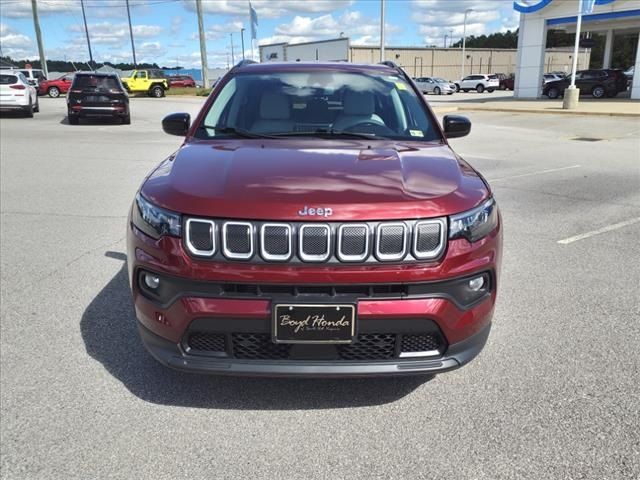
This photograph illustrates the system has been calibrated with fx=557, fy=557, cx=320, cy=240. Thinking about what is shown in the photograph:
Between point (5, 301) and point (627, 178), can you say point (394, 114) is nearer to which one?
point (5, 301)

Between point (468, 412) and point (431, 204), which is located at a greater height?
point (431, 204)

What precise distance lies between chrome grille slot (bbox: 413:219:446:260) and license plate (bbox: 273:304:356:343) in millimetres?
382

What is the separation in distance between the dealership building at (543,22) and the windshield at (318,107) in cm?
2755

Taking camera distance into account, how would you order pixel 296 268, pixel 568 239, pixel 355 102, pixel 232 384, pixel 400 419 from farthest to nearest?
pixel 568 239 → pixel 355 102 → pixel 232 384 → pixel 400 419 → pixel 296 268

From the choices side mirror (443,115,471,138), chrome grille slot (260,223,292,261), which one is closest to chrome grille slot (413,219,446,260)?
chrome grille slot (260,223,292,261)

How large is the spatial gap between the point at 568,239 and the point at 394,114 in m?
2.83

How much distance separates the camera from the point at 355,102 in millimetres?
4008

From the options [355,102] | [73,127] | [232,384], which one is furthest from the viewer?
[73,127]

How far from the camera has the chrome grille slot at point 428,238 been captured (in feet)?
7.96

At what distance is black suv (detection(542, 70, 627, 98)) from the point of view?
3064 cm

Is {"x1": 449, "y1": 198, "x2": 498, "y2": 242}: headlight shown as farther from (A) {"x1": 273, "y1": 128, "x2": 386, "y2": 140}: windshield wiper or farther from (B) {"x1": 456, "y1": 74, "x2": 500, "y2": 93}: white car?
(B) {"x1": 456, "y1": 74, "x2": 500, "y2": 93}: white car

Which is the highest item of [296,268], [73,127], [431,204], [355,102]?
[355,102]

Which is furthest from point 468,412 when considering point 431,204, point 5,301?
point 5,301

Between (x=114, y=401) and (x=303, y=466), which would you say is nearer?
(x=303, y=466)
